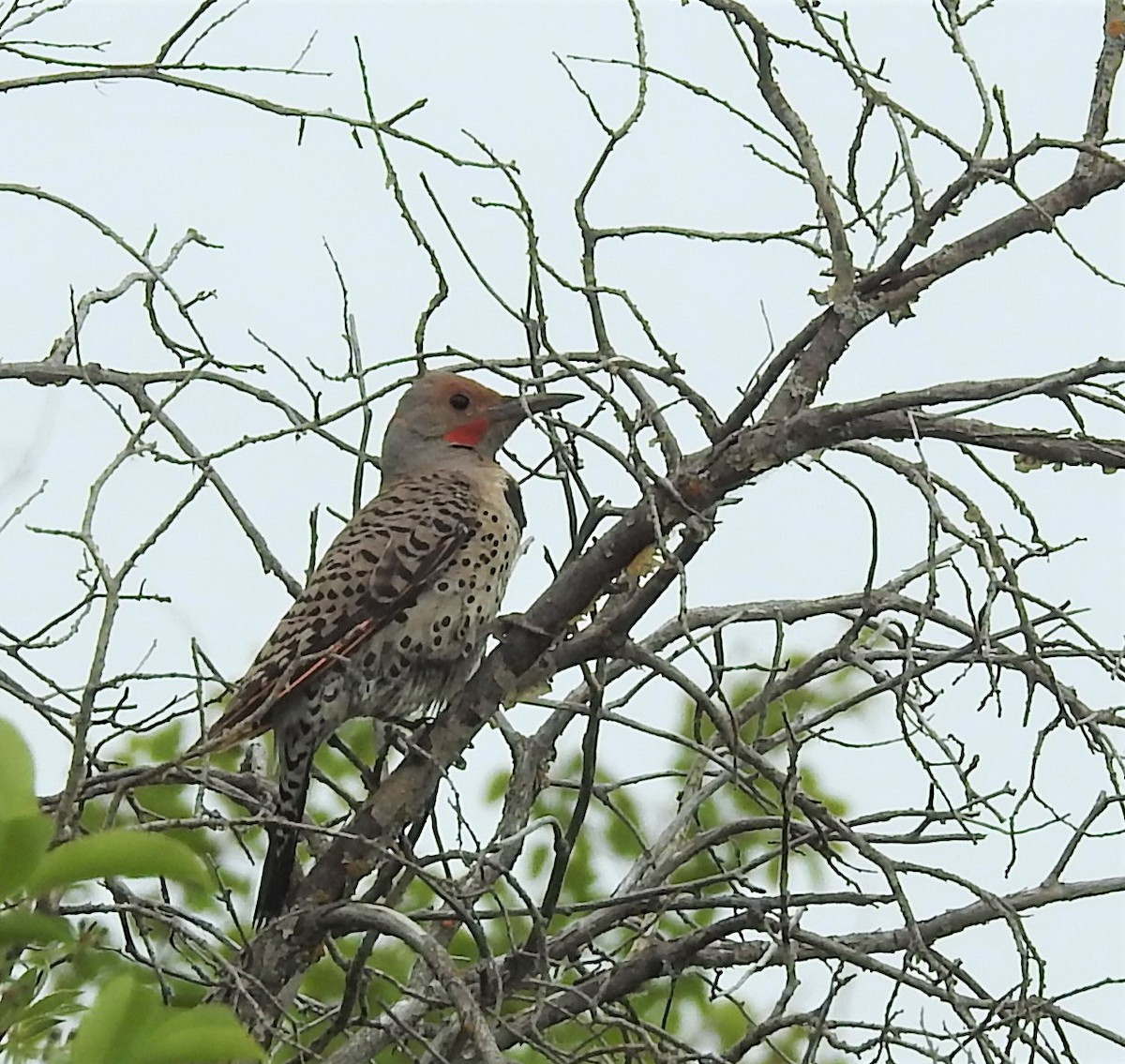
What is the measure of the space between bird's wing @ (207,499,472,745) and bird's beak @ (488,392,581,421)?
394mm

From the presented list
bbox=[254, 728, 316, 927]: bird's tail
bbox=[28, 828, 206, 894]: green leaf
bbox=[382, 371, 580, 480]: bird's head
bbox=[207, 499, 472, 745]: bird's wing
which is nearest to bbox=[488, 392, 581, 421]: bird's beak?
bbox=[382, 371, 580, 480]: bird's head

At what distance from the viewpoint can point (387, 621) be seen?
13.8ft

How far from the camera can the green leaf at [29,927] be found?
120 centimetres

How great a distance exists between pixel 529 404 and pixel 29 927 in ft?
7.53

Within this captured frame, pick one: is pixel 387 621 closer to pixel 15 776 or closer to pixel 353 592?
pixel 353 592

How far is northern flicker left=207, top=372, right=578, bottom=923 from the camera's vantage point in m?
3.90

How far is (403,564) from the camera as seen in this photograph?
4.29 meters

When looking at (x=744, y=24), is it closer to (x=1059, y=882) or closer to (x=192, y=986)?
(x=1059, y=882)

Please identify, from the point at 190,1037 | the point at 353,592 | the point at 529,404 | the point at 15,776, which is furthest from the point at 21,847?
the point at 353,592

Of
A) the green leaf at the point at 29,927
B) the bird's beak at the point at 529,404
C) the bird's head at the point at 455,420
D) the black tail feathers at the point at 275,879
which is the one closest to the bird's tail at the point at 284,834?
the black tail feathers at the point at 275,879

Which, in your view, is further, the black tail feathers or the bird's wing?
the bird's wing

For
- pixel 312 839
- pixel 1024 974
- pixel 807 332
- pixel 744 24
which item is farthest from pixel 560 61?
pixel 1024 974

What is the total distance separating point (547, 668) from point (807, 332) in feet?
2.51

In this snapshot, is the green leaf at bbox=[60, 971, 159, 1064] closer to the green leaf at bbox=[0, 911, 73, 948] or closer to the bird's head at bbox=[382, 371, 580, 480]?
the green leaf at bbox=[0, 911, 73, 948]
